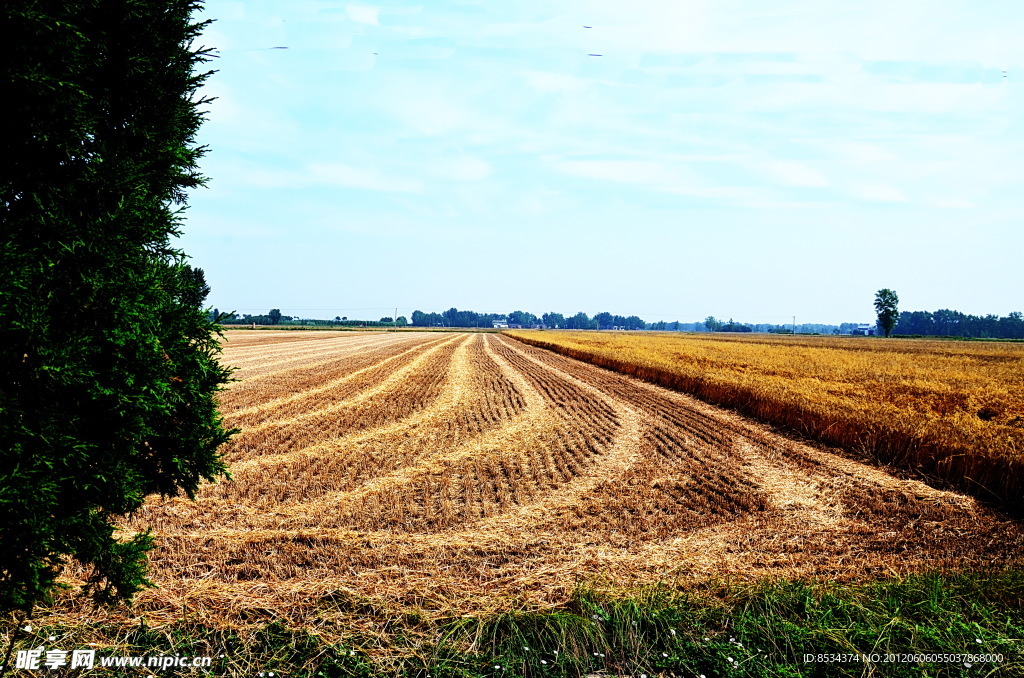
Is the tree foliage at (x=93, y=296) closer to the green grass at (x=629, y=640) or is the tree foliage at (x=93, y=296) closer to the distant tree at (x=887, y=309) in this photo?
the green grass at (x=629, y=640)

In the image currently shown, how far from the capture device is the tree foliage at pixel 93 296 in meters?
3.42

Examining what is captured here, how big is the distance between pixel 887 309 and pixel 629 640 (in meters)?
193

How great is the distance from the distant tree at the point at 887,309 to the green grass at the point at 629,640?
18835 cm

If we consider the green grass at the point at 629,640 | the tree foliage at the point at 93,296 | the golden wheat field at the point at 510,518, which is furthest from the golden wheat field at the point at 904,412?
the tree foliage at the point at 93,296

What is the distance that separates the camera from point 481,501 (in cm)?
797

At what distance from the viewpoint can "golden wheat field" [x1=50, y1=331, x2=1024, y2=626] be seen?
5.02 metres

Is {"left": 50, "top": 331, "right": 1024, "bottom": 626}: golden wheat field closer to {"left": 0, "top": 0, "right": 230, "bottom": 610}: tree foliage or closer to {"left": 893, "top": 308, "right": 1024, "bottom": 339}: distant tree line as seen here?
{"left": 0, "top": 0, "right": 230, "bottom": 610}: tree foliage

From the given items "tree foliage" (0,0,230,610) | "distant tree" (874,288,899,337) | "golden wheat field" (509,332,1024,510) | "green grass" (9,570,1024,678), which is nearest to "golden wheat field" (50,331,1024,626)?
"green grass" (9,570,1024,678)

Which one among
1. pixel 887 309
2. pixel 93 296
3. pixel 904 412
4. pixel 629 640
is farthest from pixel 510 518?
pixel 887 309

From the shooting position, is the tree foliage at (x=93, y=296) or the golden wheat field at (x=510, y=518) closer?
the tree foliage at (x=93, y=296)

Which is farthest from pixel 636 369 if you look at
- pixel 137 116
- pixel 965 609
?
pixel 137 116

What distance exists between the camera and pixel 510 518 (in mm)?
7230

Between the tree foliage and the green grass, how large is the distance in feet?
3.26

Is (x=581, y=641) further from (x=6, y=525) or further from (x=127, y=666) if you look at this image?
(x=6, y=525)
